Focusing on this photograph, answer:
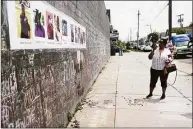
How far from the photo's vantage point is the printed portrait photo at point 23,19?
2922 millimetres

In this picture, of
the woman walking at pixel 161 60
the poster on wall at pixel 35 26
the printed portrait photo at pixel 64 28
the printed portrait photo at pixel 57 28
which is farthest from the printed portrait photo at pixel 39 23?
the woman walking at pixel 161 60

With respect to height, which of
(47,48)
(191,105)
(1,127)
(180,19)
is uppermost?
(180,19)

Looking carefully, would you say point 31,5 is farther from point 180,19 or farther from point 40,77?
point 180,19

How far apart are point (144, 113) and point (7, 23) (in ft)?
14.3

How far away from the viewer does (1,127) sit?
257 cm

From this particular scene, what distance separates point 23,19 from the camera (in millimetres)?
3061

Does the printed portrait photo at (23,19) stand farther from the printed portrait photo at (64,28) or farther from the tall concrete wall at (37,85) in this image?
the printed portrait photo at (64,28)

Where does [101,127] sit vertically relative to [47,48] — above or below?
below

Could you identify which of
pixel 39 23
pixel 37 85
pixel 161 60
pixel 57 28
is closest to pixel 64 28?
pixel 57 28

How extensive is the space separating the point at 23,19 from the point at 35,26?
1.16 feet

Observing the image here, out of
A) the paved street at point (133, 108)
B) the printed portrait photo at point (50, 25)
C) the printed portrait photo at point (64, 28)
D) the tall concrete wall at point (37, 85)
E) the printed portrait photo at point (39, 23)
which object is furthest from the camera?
the paved street at point (133, 108)

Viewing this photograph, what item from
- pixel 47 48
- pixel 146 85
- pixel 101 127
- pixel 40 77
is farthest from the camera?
pixel 146 85

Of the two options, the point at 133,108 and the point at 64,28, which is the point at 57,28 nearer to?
the point at 64,28

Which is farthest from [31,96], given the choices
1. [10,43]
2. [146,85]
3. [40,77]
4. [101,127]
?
[146,85]
